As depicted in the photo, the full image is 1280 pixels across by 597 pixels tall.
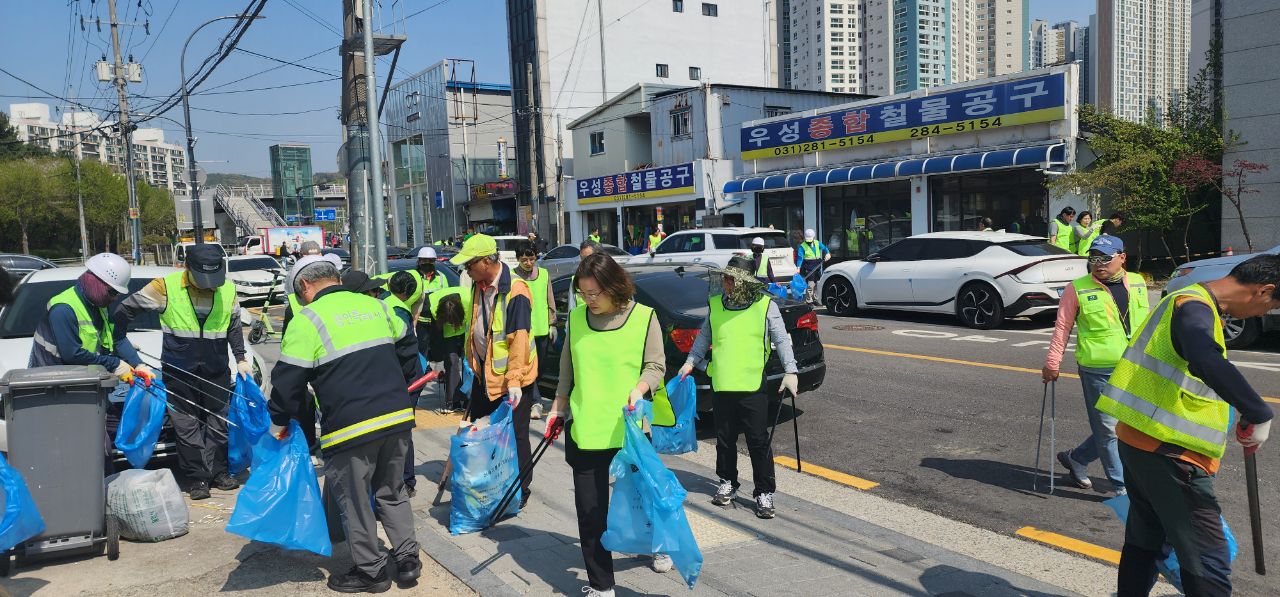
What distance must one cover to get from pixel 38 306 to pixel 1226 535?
27.0 ft

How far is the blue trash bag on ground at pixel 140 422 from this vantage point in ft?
18.4

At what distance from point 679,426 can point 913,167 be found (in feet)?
61.3

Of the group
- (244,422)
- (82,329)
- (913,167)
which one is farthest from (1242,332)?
(913,167)

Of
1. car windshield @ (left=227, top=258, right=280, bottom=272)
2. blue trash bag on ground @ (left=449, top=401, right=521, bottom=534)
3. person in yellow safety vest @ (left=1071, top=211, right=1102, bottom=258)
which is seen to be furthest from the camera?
car windshield @ (left=227, top=258, right=280, bottom=272)

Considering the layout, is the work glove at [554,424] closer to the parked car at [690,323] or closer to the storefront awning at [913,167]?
the parked car at [690,323]

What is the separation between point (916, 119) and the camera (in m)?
23.6

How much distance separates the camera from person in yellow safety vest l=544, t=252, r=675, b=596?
406 cm

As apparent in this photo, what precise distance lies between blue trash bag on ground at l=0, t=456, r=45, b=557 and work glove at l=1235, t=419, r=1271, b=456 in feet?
17.4

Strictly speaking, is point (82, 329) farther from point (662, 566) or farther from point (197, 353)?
point (662, 566)

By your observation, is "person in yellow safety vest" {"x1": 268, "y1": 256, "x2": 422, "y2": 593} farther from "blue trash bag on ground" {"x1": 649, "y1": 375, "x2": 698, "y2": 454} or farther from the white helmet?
"blue trash bag on ground" {"x1": 649, "y1": 375, "x2": 698, "y2": 454}

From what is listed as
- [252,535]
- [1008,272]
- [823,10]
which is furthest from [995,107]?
[823,10]

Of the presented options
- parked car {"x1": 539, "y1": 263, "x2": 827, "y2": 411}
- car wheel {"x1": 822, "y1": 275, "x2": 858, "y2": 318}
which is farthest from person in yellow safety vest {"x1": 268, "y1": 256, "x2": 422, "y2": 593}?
car wheel {"x1": 822, "y1": 275, "x2": 858, "y2": 318}

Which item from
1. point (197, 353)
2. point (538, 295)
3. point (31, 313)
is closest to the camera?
point (197, 353)

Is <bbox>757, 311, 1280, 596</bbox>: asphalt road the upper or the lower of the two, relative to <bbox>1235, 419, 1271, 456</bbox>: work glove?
Answer: lower
